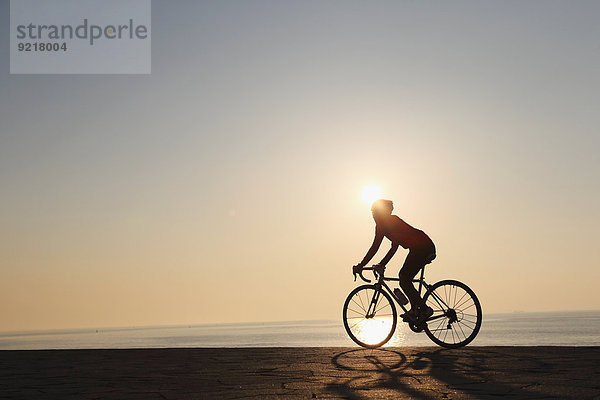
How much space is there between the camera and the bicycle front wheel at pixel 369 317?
9859mm

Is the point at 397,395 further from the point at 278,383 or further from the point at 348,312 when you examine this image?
the point at 348,312

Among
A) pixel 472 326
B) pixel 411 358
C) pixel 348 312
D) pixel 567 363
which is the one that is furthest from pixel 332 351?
pixel 567 363

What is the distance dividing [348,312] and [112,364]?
3.82 m

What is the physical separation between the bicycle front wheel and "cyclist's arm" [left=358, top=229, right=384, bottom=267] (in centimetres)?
45

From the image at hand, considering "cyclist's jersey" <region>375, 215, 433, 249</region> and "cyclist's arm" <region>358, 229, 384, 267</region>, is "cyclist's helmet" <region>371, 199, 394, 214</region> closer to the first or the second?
"cyclist's jersey" <region>375, 215, 433, 249</region>

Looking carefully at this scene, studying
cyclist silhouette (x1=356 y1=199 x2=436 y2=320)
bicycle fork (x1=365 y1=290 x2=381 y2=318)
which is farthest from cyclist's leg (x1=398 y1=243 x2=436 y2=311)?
bicycle fork (x1=365 y1=290 x2=381 y2=318)

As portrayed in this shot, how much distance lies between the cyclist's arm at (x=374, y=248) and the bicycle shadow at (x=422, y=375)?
1.45 meters

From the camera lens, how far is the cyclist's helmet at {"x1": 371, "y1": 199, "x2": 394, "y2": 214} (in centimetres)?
997

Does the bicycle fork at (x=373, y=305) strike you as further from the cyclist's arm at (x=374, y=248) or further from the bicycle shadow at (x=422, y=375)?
the bicycle shadow at (x=422, y=375)

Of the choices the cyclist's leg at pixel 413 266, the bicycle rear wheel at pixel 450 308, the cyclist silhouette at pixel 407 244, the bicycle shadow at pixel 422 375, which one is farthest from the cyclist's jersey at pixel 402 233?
the bicycle shadow at pixel 422 375

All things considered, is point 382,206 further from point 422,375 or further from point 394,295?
point 422,375

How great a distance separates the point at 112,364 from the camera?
8906mm

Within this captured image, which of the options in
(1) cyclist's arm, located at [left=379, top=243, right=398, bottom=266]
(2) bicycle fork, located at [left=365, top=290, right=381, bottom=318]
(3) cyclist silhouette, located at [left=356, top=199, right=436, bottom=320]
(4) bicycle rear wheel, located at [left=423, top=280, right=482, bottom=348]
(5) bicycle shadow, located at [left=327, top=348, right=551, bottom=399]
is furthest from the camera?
(2) bicycle fork, located at [left=365, top=290, right=381, bottom=318]

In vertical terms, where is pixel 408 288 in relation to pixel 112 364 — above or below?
above
